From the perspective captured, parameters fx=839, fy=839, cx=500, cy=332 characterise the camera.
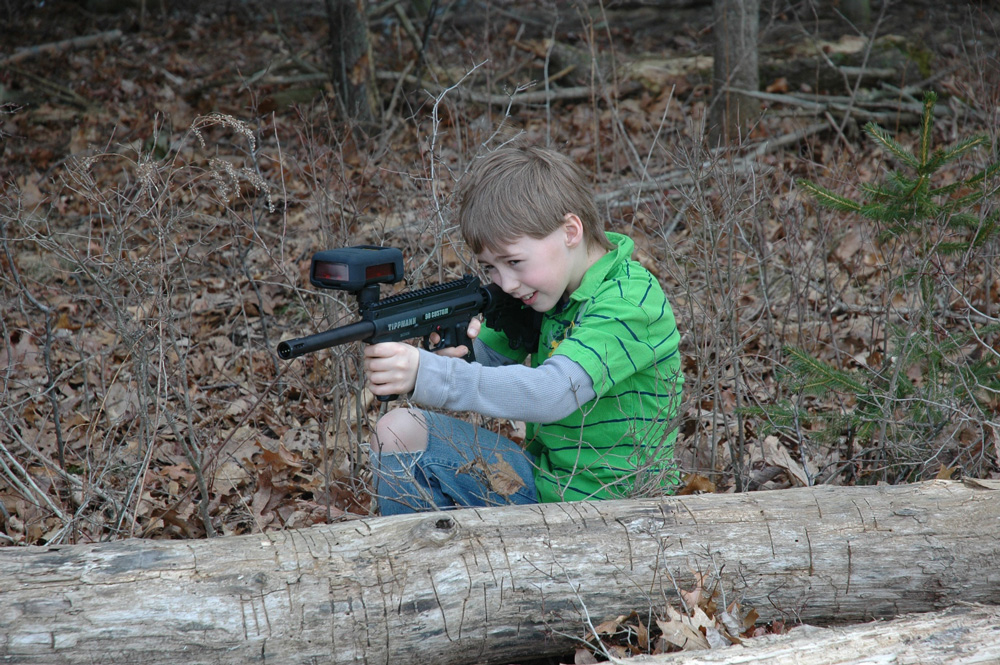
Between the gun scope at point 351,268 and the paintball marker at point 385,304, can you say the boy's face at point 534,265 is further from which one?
the gun scope at point 351,268

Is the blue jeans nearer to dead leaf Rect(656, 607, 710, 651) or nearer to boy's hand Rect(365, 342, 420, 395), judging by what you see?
boy's hand Rect(365, 342, 420, 395)

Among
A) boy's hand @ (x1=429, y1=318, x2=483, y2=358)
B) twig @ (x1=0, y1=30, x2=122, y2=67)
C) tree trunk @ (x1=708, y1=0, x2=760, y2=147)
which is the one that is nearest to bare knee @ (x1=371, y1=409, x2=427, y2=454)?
boy's hand @ (x1=429, y1=318, x2=483, y2=358)

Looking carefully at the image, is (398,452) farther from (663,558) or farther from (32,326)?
(32,326)

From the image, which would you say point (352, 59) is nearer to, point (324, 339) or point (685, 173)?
point (685, 173)

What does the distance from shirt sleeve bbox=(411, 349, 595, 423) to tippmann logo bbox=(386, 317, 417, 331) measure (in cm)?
10

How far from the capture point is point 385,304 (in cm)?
267

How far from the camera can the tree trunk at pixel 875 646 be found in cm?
228

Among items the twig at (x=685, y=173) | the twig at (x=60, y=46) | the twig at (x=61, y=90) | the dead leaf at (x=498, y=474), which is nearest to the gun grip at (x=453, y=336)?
the dead leaf at (x=498, y=474)

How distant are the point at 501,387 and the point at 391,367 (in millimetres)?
377

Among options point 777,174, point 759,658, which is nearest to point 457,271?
point 777,174

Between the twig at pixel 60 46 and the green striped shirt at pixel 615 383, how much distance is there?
11026mm

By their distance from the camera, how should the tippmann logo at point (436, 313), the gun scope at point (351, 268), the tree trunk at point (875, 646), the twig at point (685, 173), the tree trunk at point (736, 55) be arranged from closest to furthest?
the tree trunk at point (875, 646)
the gun scope at point (351, 268)
the tippmann logo at point (436, 313)
the twig at point (685, 173)
the tree trunk at point (736, 55)

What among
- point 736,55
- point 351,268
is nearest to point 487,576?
point 351,268

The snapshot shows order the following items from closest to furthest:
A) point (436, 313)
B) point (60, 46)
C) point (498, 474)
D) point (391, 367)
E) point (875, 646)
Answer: point (875, 646) < point (391, 367) < point (436, 313) < point (498, 474) < point (60, 46)
